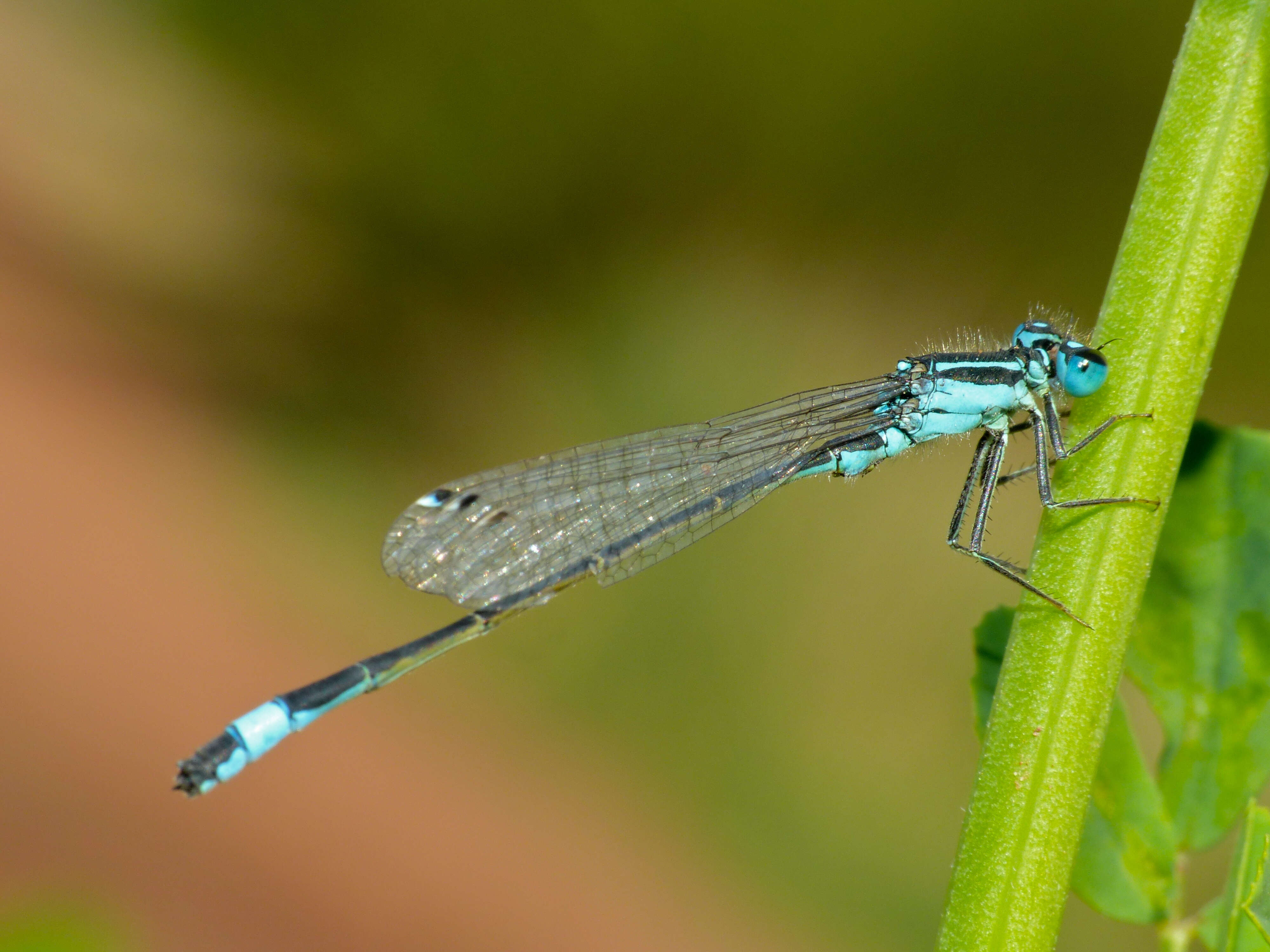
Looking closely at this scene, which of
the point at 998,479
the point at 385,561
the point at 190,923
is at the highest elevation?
the point at 998,479

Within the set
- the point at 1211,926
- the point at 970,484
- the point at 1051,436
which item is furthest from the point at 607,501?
the point at 1211,926

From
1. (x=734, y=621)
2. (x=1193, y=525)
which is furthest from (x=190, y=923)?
(x=1193, y=525)

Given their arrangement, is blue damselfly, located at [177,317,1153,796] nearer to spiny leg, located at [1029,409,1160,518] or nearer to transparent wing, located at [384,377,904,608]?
transparent wing, located at [384,377,904,608]

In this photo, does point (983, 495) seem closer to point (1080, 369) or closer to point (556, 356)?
point (1080, 369)

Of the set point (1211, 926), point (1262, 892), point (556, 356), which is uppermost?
point (556, 356)

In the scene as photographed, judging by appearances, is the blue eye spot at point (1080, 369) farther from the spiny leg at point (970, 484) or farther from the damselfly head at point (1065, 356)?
the spiny leg at point (970, 484)

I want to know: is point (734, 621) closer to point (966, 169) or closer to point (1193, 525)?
point (966, 169)
